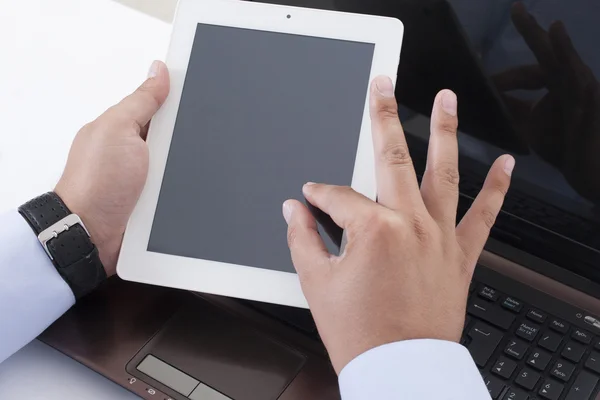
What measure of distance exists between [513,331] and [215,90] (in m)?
0.33

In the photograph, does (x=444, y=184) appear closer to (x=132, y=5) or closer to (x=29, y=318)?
(x=29, y=318)

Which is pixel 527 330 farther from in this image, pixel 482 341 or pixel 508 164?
pixel 508 164

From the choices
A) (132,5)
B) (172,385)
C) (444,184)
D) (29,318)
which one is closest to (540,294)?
(444,184)

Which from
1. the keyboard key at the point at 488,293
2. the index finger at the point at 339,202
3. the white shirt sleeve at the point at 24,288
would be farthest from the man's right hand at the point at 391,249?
the white shirt sleeve at the point at 24,288

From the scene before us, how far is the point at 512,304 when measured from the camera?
0.58 meters

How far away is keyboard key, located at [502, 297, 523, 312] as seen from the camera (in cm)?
58

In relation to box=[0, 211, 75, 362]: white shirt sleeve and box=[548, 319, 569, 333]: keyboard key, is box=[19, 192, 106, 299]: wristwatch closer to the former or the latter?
box=[0, 211, 75, 362]: white shirt sleeve

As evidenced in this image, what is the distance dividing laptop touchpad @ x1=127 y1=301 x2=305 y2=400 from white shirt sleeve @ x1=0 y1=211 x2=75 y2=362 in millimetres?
84

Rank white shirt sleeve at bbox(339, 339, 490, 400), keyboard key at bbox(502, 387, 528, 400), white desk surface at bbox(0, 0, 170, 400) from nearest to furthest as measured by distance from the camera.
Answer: white shirt sleeve at bbox(339, 339, 490, 400), keyboard key at bbox(502, 387, 528, 400), white desk surface at bbox(0, 0, 170, 400)

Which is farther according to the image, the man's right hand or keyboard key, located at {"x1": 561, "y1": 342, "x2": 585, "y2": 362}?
keyboard key, located at {"x1": 561, "y1": 342, "x2": 585, "y2": 362}

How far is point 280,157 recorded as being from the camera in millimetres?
549

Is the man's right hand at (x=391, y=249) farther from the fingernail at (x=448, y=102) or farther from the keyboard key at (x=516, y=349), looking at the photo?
the keyboard key at (x=516, y=349)

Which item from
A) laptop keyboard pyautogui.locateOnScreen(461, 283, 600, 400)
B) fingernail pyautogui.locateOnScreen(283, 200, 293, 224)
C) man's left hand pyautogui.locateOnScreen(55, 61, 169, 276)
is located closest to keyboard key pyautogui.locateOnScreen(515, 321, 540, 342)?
laptop keyboard pyautogui.locateOnScreen(461, 283, 600, 400)

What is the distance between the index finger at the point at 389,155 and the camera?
467 mm
